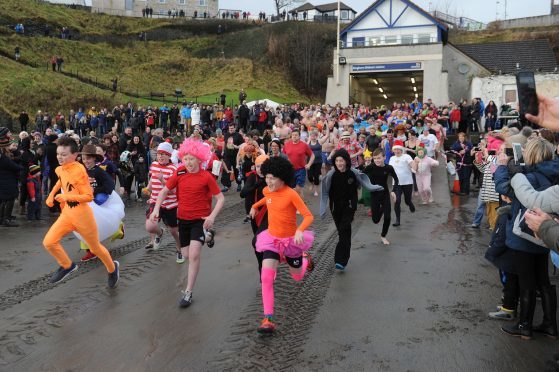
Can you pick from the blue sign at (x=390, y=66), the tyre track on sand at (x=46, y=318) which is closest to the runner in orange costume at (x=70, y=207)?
the tyre track on sand at (x=46, y=318)

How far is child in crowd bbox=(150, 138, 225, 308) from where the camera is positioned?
6.50m

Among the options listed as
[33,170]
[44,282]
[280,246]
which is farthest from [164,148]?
[33,170]

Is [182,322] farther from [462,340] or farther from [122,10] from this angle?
[122,10]

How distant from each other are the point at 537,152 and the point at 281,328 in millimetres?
3269

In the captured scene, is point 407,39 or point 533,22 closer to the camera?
point 407,39

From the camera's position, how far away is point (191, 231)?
260 inches

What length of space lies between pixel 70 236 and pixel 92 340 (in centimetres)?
562

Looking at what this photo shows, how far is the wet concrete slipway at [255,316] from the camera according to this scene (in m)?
4.98

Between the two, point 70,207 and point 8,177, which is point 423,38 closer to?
point 8,177

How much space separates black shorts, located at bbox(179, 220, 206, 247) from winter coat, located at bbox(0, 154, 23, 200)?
6.64 meters

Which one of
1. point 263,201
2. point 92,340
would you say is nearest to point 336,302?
point 263,201

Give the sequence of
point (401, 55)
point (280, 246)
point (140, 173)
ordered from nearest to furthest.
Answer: point (280, 246) < point (140, 173) < point (401, 55)

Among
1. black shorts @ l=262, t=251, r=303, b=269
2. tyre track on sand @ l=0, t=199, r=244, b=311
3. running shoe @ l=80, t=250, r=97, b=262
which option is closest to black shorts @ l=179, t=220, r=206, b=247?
black shorts @ l=262, t=251, r=303, b=269

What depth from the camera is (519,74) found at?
3863 millimetres
